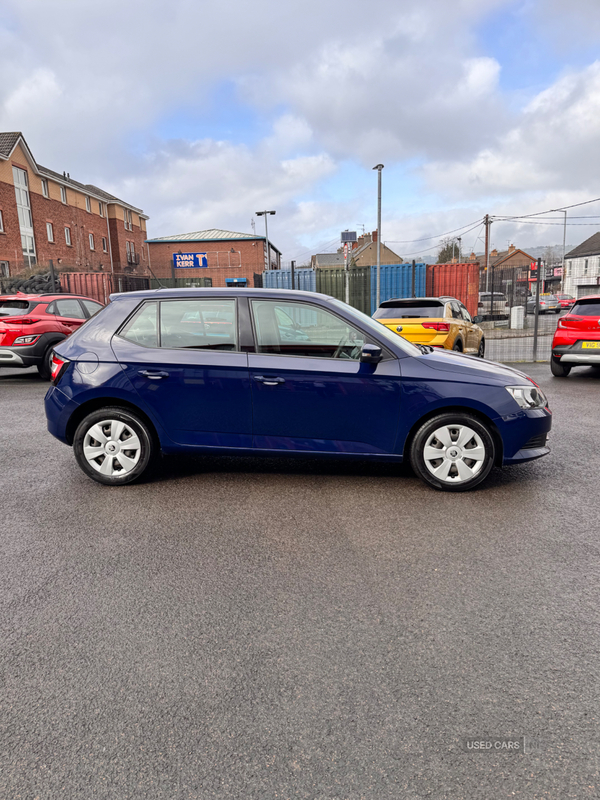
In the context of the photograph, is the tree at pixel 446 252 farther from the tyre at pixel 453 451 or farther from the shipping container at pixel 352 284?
the tyre at pixel 453 451

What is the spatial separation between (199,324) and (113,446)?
1283 mm

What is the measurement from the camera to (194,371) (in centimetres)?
452

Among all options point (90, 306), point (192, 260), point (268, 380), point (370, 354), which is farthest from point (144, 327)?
point (192, 260)

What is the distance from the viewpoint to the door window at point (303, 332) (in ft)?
14.9

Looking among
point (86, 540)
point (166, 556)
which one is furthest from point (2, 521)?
point (166, 556)

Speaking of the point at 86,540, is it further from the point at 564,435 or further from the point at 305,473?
the point at 564,435

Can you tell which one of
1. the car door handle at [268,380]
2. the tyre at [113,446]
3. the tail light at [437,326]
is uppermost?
the tail light at [437,326]

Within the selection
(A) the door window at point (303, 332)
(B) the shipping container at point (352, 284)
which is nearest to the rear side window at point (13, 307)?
(A) the door window at point (303, 332)

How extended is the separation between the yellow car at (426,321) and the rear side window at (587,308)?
2.09 metres

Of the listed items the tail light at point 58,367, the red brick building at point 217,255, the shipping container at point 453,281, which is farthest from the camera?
the red brick building at point 217,255

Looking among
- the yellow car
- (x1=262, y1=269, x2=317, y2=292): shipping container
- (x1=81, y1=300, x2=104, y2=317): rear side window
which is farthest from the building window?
the yellow car

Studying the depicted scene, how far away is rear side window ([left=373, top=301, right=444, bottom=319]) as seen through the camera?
9586 millimetres

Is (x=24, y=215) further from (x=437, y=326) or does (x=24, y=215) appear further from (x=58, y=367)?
(x=58, y=367)

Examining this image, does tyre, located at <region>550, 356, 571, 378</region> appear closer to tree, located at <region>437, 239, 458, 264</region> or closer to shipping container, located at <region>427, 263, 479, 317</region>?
shipping container, located at <region>427, 263, 479, 317</region>
